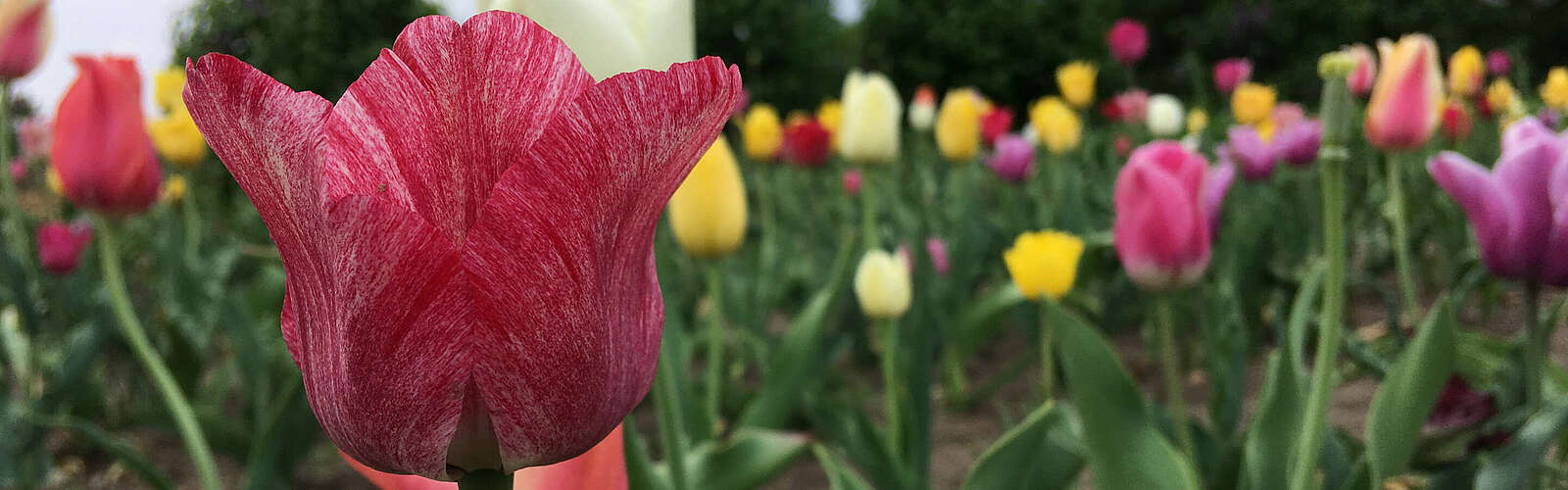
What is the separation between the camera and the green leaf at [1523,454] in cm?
71

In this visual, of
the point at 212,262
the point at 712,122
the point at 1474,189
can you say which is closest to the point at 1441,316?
the point at 1474,189

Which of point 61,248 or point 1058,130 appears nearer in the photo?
point 61,248

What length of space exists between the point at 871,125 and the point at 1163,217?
2.85 ft

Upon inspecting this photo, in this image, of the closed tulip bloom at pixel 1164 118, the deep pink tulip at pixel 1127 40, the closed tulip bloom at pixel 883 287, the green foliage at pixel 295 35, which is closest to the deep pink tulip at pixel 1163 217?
the closed tulip bloom at pixel 883 287

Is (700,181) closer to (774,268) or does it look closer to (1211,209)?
(1211,209)

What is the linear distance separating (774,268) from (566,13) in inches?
84.8

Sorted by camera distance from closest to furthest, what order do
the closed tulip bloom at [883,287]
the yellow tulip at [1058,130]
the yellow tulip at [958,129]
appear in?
the closed tulip bloom at [883,287] < the yellow tulip at [958,129] < the yellow tulip at [1058,130]

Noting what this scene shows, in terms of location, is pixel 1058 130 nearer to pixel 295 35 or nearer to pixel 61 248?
pixel 61 248

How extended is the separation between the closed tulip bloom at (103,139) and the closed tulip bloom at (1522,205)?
1.23m

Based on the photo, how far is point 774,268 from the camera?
2.62 meters

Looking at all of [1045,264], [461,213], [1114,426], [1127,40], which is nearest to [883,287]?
[1045,264]

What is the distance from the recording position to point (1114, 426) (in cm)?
81

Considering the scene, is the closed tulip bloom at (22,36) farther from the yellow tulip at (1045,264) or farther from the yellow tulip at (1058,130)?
the yellow tulip at (1058,130)

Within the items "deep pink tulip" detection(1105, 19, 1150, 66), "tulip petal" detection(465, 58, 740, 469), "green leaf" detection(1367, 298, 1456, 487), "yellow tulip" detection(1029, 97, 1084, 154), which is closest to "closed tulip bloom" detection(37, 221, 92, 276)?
"tulip petal" detection(465, 58, 740, 469)
